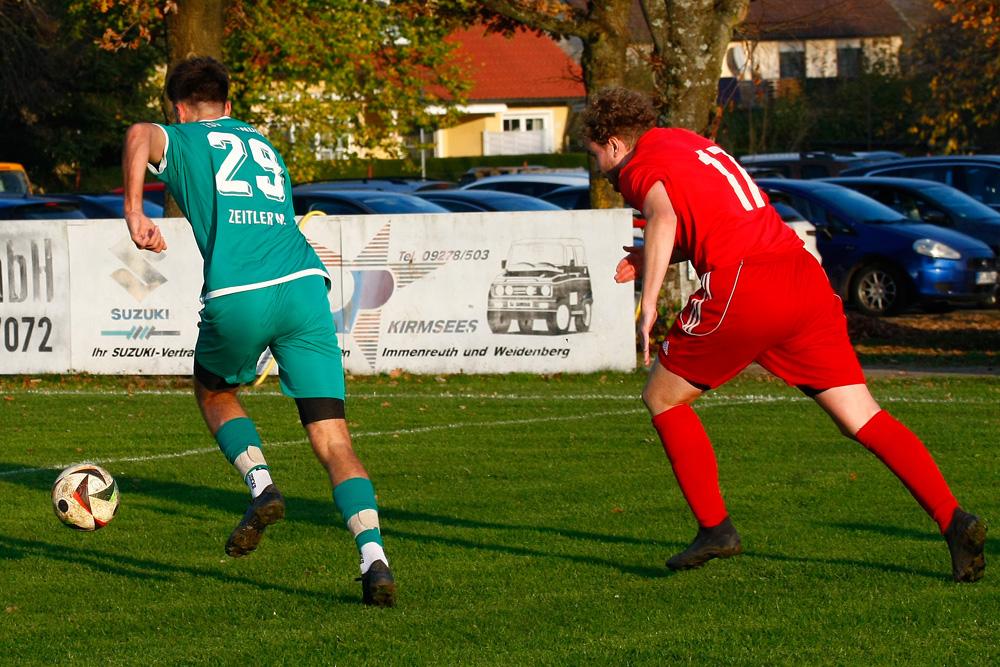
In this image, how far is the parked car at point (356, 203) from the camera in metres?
17.7

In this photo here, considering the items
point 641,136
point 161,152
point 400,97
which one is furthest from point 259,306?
point 400,97

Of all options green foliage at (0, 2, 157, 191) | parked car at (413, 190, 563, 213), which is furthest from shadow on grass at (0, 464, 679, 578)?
green foliage at (0, 2, 157, 191)

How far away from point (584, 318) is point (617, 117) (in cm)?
795

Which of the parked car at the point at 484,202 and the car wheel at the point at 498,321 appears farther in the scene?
the parked car at the point at 484,202

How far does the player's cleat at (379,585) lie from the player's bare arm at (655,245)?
1.26 m

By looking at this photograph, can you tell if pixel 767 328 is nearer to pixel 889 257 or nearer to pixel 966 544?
pixel 966 544

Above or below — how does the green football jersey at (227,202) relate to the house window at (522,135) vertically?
below

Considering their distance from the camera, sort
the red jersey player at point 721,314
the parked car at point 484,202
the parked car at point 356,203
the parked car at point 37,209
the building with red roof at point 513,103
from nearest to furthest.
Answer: the red jersey player at point 721,314 → the parked car at point 37,209 → the parked car at point 356,203 → the parked car at point 484,202 → the building with red roof at point 513,103

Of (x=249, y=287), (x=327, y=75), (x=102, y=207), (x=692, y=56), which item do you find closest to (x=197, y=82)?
(x=249, y=287)

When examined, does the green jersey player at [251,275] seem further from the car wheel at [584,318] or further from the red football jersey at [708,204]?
the car wheel at [584,318]

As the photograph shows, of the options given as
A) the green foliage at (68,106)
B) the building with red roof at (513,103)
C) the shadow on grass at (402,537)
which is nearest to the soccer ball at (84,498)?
the shadow on grass at (402,537)

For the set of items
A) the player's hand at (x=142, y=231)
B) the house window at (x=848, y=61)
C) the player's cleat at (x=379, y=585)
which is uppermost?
the house window at (x=848, y=61)

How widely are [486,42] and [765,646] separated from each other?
56063mm

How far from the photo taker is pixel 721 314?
16.5 ft
